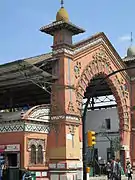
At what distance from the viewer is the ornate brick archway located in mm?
33000

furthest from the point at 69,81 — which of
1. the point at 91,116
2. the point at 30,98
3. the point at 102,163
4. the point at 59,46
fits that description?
the point at 91,116

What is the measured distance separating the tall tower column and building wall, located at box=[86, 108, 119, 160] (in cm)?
1698

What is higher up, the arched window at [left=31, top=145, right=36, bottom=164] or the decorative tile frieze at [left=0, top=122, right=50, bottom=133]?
the decorative tile frieze at [left=0, top=122, right=50, bottom=133]

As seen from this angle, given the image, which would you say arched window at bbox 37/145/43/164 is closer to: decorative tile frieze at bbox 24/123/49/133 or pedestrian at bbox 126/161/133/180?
decorative tile frieze at bbox 24/123/49/133

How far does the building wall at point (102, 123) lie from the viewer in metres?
47.9

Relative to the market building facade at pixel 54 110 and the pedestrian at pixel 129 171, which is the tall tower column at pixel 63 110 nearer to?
the market building facade at pixel 54 110

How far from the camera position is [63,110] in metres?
30.3

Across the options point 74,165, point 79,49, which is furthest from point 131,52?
point 74,165

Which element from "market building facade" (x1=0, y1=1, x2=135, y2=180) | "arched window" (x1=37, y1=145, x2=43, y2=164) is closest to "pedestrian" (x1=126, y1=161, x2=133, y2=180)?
"market building facade" (x1=0, y1=1, x2=135, y2=180)

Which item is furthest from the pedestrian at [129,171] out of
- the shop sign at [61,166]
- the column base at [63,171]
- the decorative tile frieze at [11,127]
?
the decorative tile frieze at [11,127]

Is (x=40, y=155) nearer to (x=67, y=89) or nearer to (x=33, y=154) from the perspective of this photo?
(x=33, y=154)

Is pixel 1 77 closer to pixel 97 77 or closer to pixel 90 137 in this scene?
pixel 97 77

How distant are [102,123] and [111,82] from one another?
501 inches

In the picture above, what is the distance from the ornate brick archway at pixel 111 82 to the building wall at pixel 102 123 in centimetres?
903
